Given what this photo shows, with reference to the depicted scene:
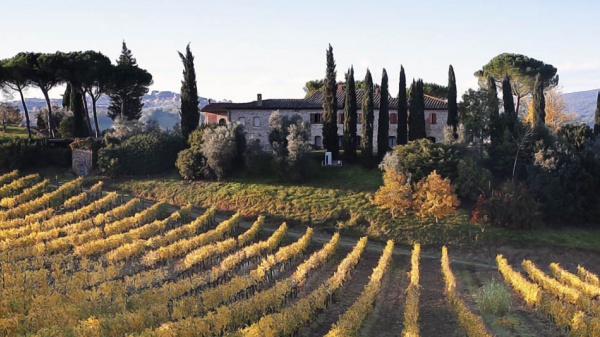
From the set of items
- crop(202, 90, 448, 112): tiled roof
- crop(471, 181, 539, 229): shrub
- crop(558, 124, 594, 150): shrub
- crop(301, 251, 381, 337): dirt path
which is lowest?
crop(301, 251, 381, 337): dirt path

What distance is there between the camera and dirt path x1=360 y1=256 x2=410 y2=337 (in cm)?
2211

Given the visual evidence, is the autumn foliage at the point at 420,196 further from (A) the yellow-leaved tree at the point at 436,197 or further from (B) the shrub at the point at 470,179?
(B) the shrub at the point at 470,179

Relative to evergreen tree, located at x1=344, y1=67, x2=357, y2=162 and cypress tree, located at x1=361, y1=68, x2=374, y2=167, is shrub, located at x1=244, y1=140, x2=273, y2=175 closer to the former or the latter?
evergreen tree, located at x1=344, y1=67, x2=357, y2=162

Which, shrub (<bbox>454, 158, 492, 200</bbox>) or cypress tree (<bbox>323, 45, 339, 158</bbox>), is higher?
cypress tree (<bbox>323, 45, 339, 158</bbox>)

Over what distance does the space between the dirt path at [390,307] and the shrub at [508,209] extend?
927 centimetres

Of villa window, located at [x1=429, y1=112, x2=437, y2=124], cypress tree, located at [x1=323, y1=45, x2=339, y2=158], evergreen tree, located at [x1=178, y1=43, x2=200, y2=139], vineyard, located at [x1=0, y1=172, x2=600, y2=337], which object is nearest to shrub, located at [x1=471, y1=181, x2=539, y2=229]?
vineyard, located at [x1=0, y1=172, x2=600, y2=337]

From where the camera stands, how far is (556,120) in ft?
240

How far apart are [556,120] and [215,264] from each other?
5975 cm

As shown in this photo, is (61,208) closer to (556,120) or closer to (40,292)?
(40,292)

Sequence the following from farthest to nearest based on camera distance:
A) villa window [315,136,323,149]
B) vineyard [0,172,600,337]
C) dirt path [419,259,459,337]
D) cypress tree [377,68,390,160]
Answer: villa window [315,136,323,149] → cypress tree [377,68,390,160] → dirt path [419,259,459,337] → vineyard [0,172,600,337]

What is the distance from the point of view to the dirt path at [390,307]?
22.1 metres

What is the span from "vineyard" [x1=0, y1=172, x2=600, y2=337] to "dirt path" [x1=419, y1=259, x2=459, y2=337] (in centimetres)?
8

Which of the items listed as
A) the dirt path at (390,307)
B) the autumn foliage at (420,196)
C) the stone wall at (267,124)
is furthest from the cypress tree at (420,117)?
the dirt path at (390,307)

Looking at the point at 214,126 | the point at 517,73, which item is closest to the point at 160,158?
the point at 214,126
